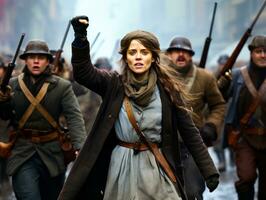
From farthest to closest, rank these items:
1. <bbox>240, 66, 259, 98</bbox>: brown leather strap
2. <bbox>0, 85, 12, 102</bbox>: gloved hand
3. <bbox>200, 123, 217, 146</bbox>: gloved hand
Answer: <bbox>240, 66, 259, 98</bbox>: brown leather strap, <bbox>200, 123, 217, 146</bbox>: gloved hand, <bbox>0, 85, 12, 102</bbox>: gloved hand

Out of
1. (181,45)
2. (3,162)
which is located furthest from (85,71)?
(3,162)

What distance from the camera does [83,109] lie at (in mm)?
11039

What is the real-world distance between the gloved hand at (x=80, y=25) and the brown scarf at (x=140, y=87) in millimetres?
486

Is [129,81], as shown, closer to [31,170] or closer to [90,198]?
[90,198]

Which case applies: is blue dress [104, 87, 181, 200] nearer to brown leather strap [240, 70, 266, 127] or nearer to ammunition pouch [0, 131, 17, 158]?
ammunition pouch [0, 131, 17, 158]

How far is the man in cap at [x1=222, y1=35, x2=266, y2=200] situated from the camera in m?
7.86

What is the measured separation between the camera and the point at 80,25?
500 centimetres

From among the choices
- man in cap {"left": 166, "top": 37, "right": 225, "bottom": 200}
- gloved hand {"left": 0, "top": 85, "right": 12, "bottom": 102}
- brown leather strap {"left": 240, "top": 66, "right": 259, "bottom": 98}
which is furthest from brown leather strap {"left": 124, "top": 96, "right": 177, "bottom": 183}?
brown leather strap {"left": 240, "top": 66, "right": 259, "bottom": 98}

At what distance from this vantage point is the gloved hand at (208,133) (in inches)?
307

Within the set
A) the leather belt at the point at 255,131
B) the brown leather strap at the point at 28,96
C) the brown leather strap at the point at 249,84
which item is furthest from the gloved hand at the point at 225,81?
the brown leather strap at the point at 28,96

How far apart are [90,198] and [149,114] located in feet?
2.28

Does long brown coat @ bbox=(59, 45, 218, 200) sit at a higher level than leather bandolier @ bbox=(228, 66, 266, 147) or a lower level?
higher

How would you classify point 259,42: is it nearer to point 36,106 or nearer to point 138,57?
point 36,106

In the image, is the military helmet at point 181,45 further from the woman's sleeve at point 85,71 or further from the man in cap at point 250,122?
the woman's sleeve at point 85,71
